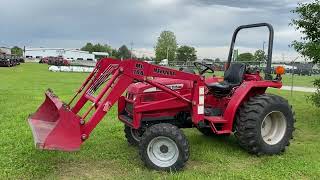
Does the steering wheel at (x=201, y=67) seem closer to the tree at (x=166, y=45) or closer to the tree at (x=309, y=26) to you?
the tree at (x=309, y=26)

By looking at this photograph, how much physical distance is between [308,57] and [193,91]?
6.05 m

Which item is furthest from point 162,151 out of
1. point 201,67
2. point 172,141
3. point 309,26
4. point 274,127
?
point 309,26

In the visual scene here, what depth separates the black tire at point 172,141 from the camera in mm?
6336

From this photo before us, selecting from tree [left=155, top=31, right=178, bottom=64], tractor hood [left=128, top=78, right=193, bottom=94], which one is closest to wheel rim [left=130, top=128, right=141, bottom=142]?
tractor hood [left=128, top=78, right=193, bottom=94]

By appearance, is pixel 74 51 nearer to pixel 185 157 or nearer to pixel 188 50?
pixel 188 50

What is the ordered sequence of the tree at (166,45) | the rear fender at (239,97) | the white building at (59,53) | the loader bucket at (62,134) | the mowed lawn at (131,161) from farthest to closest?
the white building at (59,53)
the tree at (166,45)
the rear fender at (239,97)
the mowed lawn at (131,161)
the loader bucket at (62,134)

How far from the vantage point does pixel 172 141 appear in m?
6.41

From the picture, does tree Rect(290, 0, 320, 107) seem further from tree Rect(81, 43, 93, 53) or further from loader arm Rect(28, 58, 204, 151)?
tree Rect(81, 43, 93, 53)

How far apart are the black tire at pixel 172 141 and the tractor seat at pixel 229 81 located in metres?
1.58

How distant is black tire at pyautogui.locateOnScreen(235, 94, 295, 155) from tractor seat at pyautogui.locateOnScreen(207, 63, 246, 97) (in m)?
0.46

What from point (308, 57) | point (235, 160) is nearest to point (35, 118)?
point (235, 160)

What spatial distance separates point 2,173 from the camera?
610 centimetres

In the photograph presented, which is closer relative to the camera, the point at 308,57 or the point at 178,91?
the point at 178,91

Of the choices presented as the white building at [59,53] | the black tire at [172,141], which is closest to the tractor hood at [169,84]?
the black tire at [172,141]
